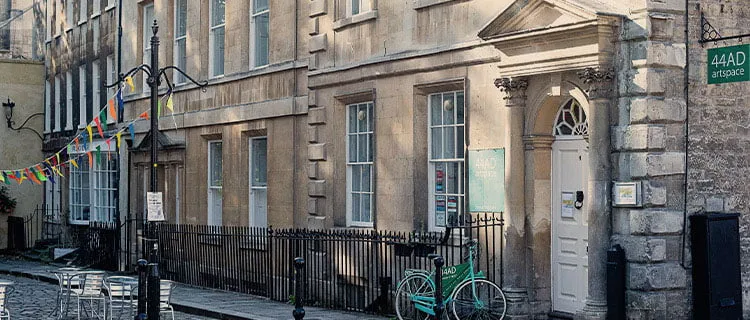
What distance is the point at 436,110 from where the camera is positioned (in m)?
18.0

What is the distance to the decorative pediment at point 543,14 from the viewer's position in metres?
14.0

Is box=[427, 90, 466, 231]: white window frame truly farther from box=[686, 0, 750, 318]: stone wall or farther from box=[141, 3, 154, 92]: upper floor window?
box=[141, 3, 154, 92]: upper floor window

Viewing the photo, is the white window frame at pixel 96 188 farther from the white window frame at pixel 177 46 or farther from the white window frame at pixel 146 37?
the white window frame at pixel 177 46

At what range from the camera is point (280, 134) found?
2255 centimetres

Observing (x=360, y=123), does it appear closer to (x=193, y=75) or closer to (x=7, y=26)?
(x=193, y=75)

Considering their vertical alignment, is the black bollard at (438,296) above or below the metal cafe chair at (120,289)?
above

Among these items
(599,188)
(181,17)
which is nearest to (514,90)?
(599,188)

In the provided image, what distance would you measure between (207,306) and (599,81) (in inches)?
334

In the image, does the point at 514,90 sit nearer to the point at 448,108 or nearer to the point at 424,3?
the point at 448,108

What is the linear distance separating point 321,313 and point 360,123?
3426 mm

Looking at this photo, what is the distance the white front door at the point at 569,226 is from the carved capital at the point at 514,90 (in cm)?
70

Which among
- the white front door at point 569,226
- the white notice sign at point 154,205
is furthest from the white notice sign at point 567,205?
the white notice sign at point 154,205

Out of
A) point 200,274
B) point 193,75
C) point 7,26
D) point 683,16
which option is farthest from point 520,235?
point 7,26

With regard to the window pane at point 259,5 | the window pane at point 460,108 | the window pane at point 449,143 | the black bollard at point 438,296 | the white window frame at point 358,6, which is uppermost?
the window pane at point 259,5
